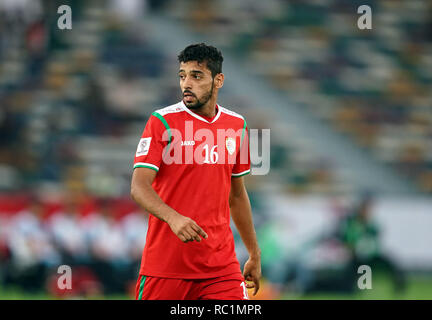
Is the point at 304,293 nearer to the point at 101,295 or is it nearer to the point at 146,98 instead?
the point at 101,295

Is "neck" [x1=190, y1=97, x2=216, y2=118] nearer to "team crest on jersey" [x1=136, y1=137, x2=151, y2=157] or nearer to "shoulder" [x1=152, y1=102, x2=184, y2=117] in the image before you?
"shoulder" [x1=152, y1=102, x2=184, y2=117]

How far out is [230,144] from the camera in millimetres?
4762

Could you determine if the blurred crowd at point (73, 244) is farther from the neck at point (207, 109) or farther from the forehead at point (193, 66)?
the forehead at point (193, 66)

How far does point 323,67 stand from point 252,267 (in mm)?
9957

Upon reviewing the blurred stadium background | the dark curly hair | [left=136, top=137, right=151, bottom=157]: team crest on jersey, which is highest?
the blurred stadium background

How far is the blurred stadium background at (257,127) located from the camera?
40.0ft

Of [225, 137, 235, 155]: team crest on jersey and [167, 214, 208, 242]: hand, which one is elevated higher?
[225, 137, 235, 155]: team crest on jersey

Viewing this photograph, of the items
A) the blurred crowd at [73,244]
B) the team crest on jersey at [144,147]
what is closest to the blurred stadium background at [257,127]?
the blurred crowd at [73,244]

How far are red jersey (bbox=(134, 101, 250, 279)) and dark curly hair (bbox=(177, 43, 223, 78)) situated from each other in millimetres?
294

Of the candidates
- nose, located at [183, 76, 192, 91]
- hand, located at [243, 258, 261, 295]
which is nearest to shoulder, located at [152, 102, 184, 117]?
nose, located at [183, 76, 192, 91]

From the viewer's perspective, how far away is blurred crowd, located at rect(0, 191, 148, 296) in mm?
11914

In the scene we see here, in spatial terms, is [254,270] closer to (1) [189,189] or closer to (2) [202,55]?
(1) [189,189]

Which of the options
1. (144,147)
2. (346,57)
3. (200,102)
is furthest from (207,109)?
(346,57)

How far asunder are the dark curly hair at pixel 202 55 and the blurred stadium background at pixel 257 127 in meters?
7.49
